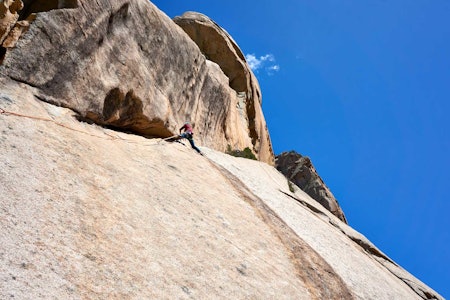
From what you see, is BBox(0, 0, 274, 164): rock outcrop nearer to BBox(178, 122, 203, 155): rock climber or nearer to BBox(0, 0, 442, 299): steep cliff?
BBox(0, 0, 442, 299): steep cliff

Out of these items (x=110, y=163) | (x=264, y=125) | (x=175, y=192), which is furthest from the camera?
(x=264, y=125)

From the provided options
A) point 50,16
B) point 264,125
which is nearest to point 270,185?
point 50,16

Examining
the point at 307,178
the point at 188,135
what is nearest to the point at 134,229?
the point at 188,135

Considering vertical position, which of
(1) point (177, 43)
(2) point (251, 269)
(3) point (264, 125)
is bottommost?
(2) point (251, 269)

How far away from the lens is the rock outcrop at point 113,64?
915cm

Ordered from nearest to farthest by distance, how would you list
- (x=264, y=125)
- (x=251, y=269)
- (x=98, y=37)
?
(x=251, y=269)
(x=98, y=37)
(x=264, y=125)

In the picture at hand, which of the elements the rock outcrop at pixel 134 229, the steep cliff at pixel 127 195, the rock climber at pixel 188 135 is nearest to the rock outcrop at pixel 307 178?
the steep cliff at pixel 127 195

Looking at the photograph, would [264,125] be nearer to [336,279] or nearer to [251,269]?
[336,279]

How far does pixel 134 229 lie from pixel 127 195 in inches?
44.5

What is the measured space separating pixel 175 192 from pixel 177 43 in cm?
823

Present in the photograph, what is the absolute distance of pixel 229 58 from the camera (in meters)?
28.6

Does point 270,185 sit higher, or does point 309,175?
point 309,175

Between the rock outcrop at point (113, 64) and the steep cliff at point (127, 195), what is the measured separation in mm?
38

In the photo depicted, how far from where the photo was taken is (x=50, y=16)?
30.5ft
